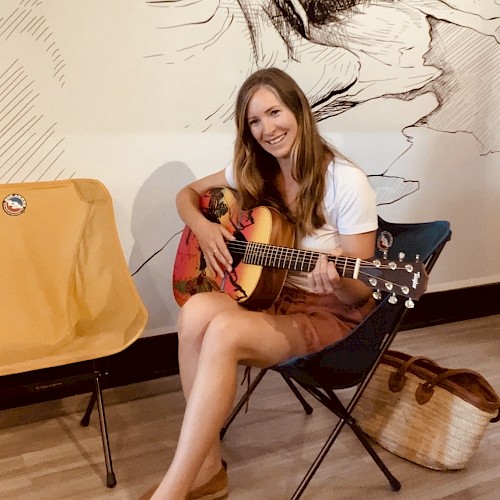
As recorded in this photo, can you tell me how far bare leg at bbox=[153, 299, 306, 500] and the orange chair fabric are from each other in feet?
1.24

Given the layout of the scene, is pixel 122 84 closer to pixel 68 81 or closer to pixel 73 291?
pixel 68 81

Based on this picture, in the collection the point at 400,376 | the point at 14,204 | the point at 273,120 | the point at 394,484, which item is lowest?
the point at 394,484

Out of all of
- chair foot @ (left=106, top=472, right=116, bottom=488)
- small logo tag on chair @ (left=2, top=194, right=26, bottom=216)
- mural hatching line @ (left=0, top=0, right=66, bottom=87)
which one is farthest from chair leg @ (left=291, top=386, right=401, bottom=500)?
mural hatching line @ (left=0, top=0, right=66, bottom=87)

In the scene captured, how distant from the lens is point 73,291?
203 centimetres

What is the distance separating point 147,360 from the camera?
8.15 feet

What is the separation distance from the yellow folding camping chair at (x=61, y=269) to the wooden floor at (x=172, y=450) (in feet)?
0.62

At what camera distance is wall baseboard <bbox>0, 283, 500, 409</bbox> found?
2.17 metres

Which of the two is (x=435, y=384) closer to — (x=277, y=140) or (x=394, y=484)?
(x=394, y=484)

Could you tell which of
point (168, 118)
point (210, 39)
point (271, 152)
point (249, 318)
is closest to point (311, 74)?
point (210, 39)

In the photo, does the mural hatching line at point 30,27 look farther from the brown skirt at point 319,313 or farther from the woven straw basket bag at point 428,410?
the woven straw basket bag at point 428,410

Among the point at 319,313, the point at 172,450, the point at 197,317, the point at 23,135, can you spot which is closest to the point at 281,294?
the point at 319,313

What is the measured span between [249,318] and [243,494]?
0.53 meters

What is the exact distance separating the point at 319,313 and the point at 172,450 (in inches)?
26.5

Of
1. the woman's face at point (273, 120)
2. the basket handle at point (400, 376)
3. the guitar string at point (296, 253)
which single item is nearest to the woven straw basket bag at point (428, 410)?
the basket handle at point (400, 376)
